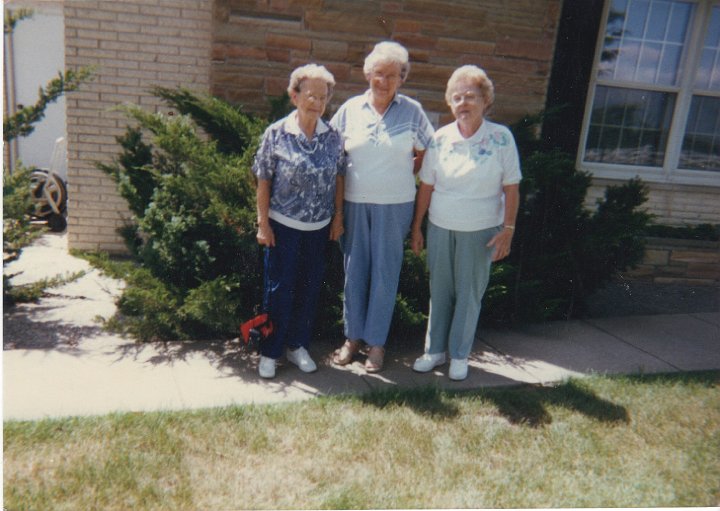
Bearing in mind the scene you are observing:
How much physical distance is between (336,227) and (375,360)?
85cm

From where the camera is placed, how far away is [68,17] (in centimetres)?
557

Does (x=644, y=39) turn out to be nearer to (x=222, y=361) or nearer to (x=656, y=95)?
(x=656, y=95)

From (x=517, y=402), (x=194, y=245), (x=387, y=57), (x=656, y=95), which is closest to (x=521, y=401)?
(x=517, y=402)

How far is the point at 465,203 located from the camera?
3.42 meters

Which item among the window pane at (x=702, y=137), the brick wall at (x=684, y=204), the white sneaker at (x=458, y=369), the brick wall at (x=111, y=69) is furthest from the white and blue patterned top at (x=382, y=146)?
the window pane at (x=702, y=137)

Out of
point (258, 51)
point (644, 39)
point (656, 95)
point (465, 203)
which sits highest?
point (644, 39)

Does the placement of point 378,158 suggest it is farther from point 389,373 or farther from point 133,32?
point 133,32

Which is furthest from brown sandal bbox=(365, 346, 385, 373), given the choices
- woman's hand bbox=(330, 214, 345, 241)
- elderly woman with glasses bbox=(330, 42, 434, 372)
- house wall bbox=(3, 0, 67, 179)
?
house wall bbox=(3, 0, 67, 179)

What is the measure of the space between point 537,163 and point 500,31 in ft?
5.22

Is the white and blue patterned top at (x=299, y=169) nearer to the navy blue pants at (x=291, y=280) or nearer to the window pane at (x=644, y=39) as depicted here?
the navy blue pants at (x=291, y=280)

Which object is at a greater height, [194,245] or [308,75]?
[308,75]

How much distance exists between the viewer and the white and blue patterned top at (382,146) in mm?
3412

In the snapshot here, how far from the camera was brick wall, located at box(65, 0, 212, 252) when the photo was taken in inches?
222

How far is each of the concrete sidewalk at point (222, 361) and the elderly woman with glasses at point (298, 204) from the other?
289 mm
